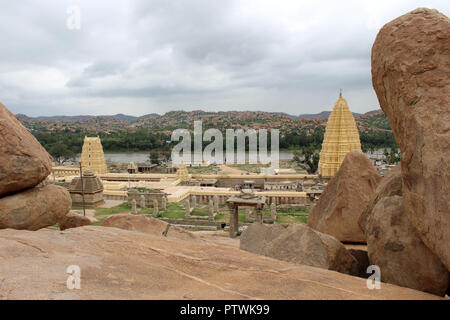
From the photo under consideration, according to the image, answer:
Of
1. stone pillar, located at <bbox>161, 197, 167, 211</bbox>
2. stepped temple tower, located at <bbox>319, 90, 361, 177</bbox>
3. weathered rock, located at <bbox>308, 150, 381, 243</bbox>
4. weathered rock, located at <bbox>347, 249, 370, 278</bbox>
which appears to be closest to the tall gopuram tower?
stone pillar, located at <bbox>161, 197, 167, 211</bbox>

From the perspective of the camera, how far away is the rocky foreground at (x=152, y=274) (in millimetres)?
2922

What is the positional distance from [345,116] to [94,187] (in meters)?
26.0

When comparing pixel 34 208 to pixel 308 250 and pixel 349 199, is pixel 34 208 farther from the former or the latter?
pixel 349 199

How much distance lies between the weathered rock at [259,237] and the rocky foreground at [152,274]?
84cm

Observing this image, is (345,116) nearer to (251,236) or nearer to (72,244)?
(251,236)

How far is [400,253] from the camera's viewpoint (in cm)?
378

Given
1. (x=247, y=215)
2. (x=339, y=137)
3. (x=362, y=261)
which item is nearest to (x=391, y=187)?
(x=362, y=261)

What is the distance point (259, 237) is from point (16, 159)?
15.4 feet

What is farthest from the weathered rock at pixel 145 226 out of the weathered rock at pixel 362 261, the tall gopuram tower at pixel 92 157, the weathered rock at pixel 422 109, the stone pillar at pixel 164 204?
the tall gopuram tower at pixel 92 157

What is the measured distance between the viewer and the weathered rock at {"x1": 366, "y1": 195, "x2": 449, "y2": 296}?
11.3 ft

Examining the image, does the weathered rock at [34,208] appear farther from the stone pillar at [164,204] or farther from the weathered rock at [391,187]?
the stone pillar at [164,204]
